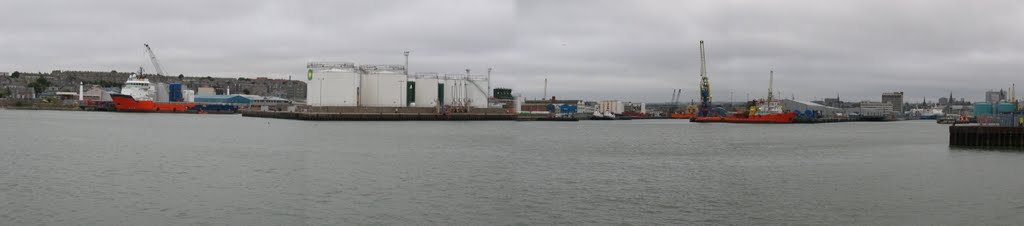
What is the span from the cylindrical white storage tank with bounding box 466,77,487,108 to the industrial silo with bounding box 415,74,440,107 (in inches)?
249

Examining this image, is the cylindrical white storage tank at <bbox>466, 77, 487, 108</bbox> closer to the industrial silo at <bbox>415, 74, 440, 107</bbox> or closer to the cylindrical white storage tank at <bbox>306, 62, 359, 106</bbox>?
the industrial silo at <bbox>415, 74, 440, 107</bbox>

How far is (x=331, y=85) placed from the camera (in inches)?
3452

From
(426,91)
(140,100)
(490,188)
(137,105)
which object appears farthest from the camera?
(140,100)

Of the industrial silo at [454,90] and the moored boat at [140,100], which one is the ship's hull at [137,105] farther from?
the industrial silo at [454,90]

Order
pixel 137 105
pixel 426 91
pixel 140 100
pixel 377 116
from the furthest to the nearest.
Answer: pixel 140 100
pixel 137 105
pixel 426 91
pixel 377 116

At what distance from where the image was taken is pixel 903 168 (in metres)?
26.4

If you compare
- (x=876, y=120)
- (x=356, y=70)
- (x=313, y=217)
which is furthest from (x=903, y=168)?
(x=876, y=120)

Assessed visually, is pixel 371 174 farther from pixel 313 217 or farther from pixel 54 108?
pixel 54 108

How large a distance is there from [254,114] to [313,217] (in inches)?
3905

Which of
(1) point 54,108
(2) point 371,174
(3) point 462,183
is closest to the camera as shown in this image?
(3) point 462,183

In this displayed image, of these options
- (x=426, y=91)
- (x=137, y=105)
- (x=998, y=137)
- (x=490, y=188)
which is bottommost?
(x=490, y=188)

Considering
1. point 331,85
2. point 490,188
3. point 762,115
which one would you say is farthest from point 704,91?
point 490,188

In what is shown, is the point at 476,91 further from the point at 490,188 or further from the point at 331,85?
the point at 490,188

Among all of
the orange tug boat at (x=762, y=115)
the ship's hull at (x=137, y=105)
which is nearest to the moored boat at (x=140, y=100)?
the ship's hull at (x=137, y=105)
